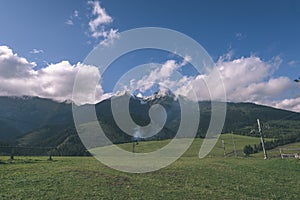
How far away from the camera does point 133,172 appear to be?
27.3 meters

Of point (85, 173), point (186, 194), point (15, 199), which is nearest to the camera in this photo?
point (15, 199)

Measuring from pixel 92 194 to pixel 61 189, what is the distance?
2609 mm

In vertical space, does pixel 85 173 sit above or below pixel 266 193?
above

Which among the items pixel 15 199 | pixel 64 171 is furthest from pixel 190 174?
pixel 15 199

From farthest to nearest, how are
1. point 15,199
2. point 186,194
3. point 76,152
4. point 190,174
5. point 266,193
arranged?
1. point 76,152
2. point 190,174
3. point 266,193
4. point 186,194
5. point 15,199

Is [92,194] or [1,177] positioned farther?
[1,177]

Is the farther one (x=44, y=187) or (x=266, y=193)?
(x=266, y=193)

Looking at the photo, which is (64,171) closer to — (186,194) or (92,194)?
(92,194)

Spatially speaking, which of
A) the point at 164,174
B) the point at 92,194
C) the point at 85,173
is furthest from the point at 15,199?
the point at 164,174

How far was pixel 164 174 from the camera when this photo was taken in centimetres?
2642

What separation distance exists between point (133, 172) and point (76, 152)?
338 ft

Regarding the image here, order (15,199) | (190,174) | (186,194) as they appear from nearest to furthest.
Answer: (15,199)
(186,194)
(190,174)

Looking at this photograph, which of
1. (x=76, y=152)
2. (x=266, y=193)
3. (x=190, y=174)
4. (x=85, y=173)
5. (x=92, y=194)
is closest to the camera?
(x=92, y=194)

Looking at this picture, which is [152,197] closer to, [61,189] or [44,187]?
[61,189]
